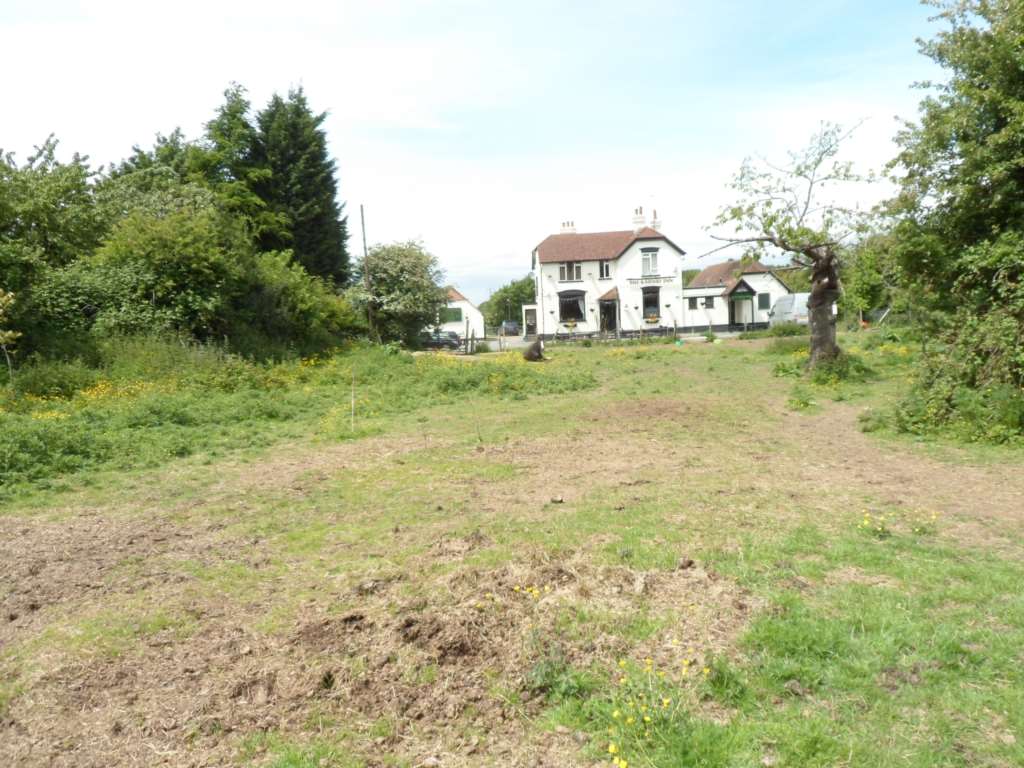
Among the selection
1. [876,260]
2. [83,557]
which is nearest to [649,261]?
[876,260]

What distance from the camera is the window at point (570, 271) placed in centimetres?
4491

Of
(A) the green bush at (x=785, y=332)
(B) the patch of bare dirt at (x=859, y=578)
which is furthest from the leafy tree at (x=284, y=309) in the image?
(A) the green bush at (x=785, y=332)

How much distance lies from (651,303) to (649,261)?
271 cm

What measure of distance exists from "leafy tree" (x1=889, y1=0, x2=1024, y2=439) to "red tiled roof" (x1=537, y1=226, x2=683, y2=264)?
100 feet

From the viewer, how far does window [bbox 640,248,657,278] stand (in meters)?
43.8

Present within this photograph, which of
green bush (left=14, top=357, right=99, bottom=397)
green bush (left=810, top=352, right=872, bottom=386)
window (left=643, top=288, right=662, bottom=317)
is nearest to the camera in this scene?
green bush (left=14, top=357, right=99, bottom=397)

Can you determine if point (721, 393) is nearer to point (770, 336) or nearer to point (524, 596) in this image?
point (524, 596)

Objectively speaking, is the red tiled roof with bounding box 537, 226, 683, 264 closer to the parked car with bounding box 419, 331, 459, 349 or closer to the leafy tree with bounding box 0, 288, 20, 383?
the parked car with bounding box 419, 331, 459, 349

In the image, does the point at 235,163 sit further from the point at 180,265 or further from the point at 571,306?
the point at 571,306

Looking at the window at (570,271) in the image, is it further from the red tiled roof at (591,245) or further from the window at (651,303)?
the window at (651,303)

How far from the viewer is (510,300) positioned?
104 metres

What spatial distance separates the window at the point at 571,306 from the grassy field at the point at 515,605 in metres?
36.2

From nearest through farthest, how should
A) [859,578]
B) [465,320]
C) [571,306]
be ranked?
[859,578], [571,306], [465,320]

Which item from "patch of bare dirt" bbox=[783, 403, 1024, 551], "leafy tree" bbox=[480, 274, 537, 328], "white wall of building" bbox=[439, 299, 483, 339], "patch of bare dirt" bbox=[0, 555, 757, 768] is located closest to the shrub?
"white wall of building" bbox=[439, 299, 483, 339]
